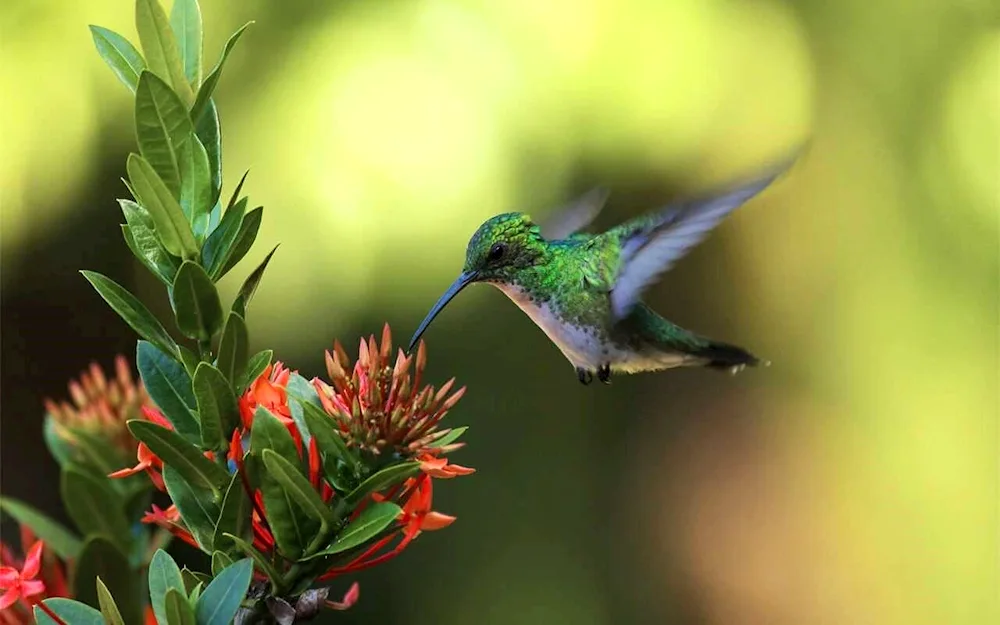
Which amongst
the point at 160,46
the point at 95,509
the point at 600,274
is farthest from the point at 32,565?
the point at 600,274

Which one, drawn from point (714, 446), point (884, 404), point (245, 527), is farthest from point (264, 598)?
point (884, 404)

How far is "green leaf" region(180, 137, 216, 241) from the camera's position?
1.90ft

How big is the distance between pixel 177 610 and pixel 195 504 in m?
0.08

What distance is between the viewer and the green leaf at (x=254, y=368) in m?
0.61

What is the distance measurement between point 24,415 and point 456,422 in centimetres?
114

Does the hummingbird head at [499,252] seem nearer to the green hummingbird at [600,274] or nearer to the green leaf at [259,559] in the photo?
the green hummingbird at [600,274]

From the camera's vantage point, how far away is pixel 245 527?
0.59m

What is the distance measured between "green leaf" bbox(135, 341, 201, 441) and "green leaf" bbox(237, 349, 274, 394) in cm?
3

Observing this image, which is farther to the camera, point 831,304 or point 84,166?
point 831,304

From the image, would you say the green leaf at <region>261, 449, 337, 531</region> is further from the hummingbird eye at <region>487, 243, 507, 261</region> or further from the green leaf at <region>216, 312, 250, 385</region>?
the hummingbird eye at <region>487, 243, 507, 261</region>

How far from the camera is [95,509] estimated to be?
894 millimetres

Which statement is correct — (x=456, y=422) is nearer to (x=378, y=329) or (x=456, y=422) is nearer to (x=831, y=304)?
(x=378, y=329)

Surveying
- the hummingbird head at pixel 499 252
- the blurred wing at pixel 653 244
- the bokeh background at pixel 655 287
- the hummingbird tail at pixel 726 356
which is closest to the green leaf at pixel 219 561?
the hummingbird head at pixel 499 252

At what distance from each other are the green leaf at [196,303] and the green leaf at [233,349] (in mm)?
17
